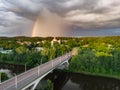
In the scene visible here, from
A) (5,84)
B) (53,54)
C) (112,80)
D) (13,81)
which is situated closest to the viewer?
(5,84)

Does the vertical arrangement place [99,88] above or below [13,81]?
below

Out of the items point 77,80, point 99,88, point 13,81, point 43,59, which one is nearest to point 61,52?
point 43,59

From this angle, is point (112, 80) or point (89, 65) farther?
point (89, 65)

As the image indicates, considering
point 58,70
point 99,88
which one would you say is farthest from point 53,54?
point 99,88

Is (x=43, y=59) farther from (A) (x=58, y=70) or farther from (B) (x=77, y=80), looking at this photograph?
(B) (x=77, y=80)

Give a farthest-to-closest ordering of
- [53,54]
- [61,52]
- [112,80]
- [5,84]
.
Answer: [61,52] < [53,54] < [112,80] < [5,84]

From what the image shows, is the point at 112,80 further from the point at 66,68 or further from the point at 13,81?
the point at 13,81
